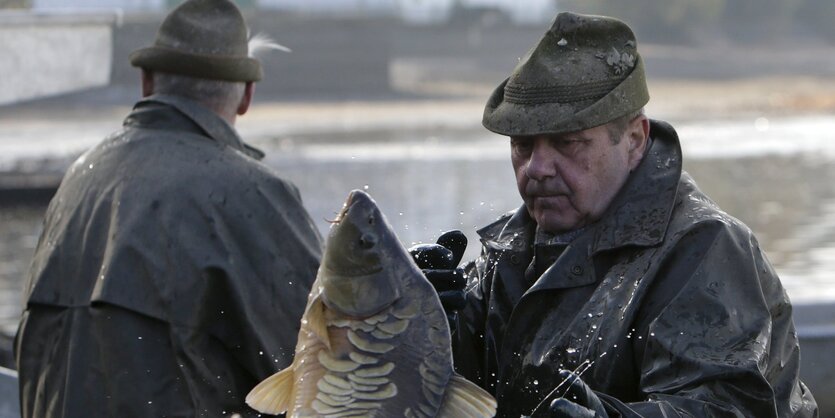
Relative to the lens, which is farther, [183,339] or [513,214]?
[183,339]

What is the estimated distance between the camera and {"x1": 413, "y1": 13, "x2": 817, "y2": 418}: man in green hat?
299cm

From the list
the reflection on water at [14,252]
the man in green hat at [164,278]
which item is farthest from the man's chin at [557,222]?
the reflection on water at [14,252]

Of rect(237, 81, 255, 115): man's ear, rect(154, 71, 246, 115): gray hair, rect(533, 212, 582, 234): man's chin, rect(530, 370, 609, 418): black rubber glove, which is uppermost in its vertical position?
rect(533, 212, 582, 234): man's chin

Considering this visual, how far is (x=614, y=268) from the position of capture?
3258 mm

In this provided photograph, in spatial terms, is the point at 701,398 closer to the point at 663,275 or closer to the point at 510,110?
the point at 663,275

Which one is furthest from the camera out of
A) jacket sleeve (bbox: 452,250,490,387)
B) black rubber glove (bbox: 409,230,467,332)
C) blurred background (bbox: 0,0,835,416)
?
blurred background (bbox: 0,0,835,416)

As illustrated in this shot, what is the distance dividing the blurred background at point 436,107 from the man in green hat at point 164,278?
9.74 feet

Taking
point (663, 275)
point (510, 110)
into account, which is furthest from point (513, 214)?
point (663, 275)

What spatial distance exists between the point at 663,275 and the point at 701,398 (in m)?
0.32

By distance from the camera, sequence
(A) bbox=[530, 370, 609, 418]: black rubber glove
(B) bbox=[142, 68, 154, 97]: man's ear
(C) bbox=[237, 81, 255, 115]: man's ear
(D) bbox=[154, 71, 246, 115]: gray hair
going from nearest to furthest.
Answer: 1. (A) bbox=[530, 370, 609, 418]: black rubber glove
2. (D) bbox=[154, 71, 246, 115]: gray hair
3. (B) bbox=[142, 68, 154, 97]: man's ear
4. (C) bbox=[237, 81, 255, 115]: man's ear

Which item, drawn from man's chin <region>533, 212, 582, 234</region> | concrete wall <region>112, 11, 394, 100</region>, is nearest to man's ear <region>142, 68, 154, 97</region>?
man's chin <region>533, 212, 582, 234</region>

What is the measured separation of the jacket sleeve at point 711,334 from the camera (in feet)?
9.61

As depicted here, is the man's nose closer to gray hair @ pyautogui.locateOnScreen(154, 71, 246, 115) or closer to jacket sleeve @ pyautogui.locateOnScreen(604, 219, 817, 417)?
jacket sleeve @ pyautogui.locateOnScreen(604, 219, 817, 417)

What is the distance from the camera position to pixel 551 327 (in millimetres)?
3314
